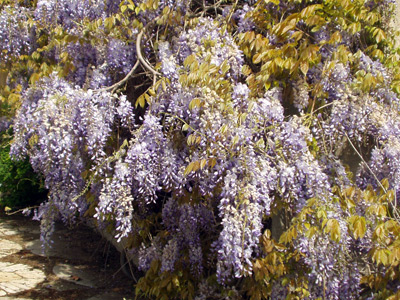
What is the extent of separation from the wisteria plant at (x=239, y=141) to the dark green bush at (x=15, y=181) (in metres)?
1.98

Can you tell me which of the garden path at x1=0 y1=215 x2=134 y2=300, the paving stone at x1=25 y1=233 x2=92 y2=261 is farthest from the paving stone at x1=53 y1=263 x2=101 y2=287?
the paving stone at x1=25 y1=233 x2=92 y2=261

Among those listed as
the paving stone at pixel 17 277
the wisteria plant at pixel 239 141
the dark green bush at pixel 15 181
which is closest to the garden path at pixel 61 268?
the paving stone at pixel 17 277

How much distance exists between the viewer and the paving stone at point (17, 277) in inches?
142

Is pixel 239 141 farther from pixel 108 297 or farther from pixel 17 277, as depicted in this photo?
pixel 17 277

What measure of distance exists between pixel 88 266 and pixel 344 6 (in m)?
3.26

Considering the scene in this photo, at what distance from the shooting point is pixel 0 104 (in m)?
5.41

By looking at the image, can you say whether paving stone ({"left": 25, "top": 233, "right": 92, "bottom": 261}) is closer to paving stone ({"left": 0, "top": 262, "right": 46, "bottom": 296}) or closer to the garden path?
the garden path

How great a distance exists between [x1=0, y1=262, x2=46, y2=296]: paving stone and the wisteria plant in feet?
1.81

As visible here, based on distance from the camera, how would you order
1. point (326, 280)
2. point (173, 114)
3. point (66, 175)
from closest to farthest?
point (326, 280)
point (173, 114)
point (66, 175)

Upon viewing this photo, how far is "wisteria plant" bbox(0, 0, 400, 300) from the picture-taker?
8.41ft

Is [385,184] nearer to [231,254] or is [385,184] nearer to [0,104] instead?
[231,254]

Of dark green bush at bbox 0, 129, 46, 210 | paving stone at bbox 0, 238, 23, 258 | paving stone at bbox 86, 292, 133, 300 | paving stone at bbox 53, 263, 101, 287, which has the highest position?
dark green bush at bbox 0, 129, 46, 210

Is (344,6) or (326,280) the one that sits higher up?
(344,6)

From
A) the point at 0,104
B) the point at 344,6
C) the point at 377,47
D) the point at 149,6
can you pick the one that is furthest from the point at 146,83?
the point at 0,104
